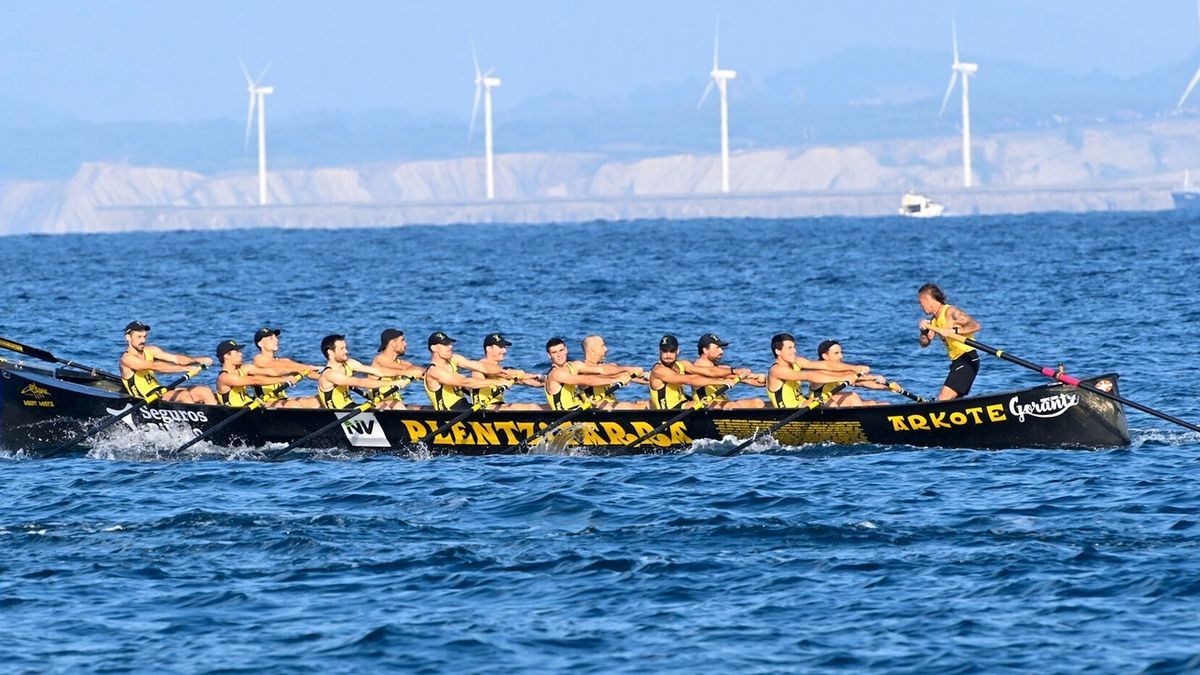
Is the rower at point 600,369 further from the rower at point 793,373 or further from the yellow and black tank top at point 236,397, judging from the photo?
the yellow and black tank top at point 236,397

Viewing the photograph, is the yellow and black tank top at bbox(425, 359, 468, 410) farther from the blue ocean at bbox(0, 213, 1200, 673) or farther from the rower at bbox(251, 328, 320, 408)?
the rower at bbox(251, 328, 320, 408)

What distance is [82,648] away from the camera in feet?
54.5

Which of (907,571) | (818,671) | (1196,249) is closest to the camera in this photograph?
(818,671)

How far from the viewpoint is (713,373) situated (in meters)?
26.0

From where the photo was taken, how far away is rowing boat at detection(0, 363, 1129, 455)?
24.8 metres

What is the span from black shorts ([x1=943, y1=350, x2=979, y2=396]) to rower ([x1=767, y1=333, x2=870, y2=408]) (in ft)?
3.90

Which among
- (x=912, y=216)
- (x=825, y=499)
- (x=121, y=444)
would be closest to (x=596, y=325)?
(x=121, y=444)

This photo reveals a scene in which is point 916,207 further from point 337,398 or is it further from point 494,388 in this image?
point 337,398

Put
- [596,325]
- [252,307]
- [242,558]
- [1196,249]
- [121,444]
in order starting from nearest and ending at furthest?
[242,558]
[121,444]
[596,325]
[252,307]
[1196,249]

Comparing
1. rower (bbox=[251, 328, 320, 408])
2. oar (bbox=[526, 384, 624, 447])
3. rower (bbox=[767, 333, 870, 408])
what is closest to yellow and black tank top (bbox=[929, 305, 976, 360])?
rower (bbox=[767, 333, 870, 408])

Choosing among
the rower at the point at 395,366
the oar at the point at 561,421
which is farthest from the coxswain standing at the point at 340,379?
the oar at the point at 561,421

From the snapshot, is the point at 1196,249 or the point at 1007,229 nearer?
the point at 1196,249

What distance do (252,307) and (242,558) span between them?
39231mm

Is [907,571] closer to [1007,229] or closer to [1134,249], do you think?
[1134,249]
